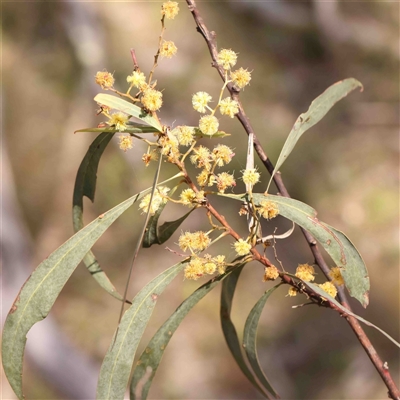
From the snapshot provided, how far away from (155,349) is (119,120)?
34cm

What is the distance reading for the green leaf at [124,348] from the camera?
58 centimetres

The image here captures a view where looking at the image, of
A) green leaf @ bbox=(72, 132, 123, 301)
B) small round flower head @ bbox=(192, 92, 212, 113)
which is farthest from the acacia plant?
green leaf @ bbox=(72, 132, 123, 301)

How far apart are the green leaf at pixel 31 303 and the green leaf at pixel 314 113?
0.78ft

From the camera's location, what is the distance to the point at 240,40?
10.1 ft

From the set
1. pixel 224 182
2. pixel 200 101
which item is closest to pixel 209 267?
pixel 224 182

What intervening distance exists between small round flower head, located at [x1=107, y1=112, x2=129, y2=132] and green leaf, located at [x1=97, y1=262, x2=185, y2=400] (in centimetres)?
22

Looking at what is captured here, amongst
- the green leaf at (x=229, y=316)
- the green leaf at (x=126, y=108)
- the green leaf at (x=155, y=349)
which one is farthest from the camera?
the green leaf at (x=229, y=316)

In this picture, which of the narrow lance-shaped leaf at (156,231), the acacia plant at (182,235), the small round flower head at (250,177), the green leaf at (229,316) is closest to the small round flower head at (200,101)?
the acacia plant at (182,235)

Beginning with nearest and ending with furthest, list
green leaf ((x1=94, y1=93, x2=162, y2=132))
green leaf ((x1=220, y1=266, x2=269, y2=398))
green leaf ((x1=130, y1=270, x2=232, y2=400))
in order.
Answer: green leaf ((x1=94, y1=93, x2=162, y2=132)) < green leaf ((x1=130, y1=270, x2=232, y2=400)) < green leaf ((x1=220, y1=266, x2=269, y2=398))

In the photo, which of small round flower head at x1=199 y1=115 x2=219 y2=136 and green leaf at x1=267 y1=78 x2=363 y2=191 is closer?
small round flower head at x1=199 y1=115 x2=219 y2=136

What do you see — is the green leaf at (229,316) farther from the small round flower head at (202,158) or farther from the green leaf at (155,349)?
the small round flower head at (202,158)

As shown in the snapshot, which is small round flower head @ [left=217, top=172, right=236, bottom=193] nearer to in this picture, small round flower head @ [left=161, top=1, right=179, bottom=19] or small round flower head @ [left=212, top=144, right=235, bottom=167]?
small round flower head @ [left=212, top=144, right=235, bottom=167]

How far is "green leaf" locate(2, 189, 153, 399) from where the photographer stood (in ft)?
1.89

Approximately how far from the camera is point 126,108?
54cm
